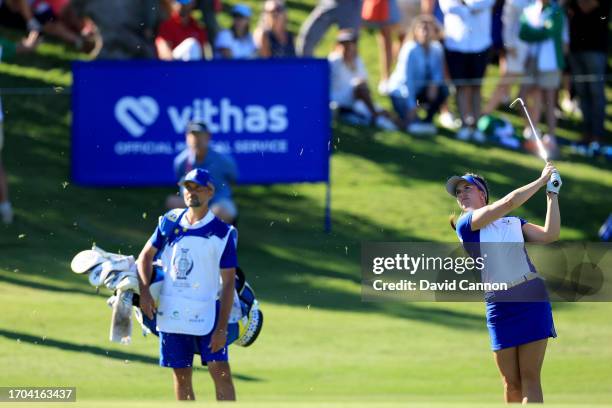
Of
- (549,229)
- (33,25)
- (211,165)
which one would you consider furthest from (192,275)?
(33,25)

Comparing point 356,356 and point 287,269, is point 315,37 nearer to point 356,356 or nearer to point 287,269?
point 287,269

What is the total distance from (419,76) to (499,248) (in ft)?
30.8

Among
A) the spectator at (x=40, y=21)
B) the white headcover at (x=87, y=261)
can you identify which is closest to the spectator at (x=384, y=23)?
the spectator at (x=40, y=21)

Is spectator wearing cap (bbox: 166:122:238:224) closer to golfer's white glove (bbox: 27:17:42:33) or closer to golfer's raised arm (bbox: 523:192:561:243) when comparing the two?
golfer's white glove (bbox: 27:17:42:33)

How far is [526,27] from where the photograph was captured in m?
17.7

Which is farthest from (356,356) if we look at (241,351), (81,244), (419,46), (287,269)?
(419,46)

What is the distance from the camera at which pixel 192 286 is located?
30.2 feet

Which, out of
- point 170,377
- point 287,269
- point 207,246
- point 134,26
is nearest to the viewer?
point 207,246

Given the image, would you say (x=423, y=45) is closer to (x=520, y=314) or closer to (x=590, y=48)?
(x=590, y=48)

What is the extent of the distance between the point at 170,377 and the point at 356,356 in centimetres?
159

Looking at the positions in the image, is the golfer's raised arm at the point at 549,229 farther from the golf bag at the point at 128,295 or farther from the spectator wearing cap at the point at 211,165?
the spectator wearing cap at the point at 211,165

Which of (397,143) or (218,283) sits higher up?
(218,283)

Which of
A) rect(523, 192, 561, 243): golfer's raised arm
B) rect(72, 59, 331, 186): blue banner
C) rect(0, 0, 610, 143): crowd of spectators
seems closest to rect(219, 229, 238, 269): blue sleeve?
rect(523, 192, 561, 243): golfer's raised arm

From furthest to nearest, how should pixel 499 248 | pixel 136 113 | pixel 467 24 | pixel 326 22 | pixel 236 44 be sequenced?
pixel 326 22, pixel 236 44, pixel 467 24, pixel 136 113, pixel 499 248
